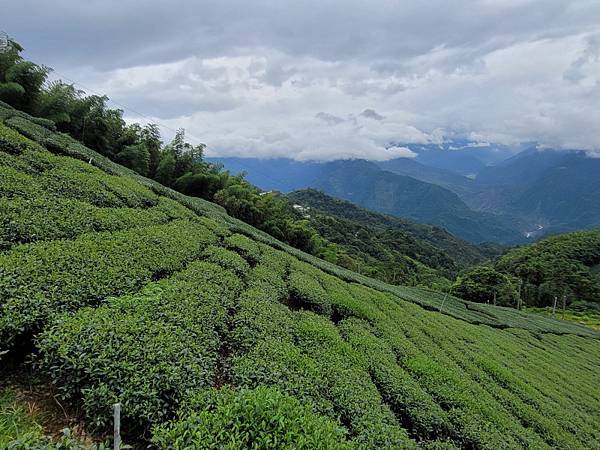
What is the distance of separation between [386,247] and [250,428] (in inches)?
4110

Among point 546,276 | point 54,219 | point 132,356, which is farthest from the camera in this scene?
point 546,276

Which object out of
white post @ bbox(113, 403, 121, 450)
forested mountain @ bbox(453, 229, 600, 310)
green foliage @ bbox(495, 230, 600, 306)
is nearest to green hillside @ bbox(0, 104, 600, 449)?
white post @ bbox(113, 403, 121, 450)

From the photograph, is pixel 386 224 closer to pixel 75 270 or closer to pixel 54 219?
pixel 54 219

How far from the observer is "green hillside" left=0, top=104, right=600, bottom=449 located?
4.40 meters

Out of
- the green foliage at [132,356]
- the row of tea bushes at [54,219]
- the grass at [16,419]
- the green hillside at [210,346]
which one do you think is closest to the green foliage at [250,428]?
the green hillside at [210,346]

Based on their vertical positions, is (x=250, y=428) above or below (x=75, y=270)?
below

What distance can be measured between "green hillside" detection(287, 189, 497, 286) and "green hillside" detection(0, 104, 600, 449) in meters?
→ 34.1

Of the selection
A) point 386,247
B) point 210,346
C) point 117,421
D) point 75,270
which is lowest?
point 386,247

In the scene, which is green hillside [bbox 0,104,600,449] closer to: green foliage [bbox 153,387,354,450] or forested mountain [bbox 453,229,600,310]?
green foliage [bbox 153,387,354,450]

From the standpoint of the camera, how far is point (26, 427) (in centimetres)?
414

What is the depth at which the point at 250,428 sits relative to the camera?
13.1 feet

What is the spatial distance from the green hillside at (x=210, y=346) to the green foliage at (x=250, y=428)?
0.02m

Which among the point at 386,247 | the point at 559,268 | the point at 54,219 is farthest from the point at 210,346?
the point at 386,247

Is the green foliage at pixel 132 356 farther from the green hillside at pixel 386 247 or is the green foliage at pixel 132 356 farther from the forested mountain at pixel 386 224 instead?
the forested mountain at pixel 386 224
